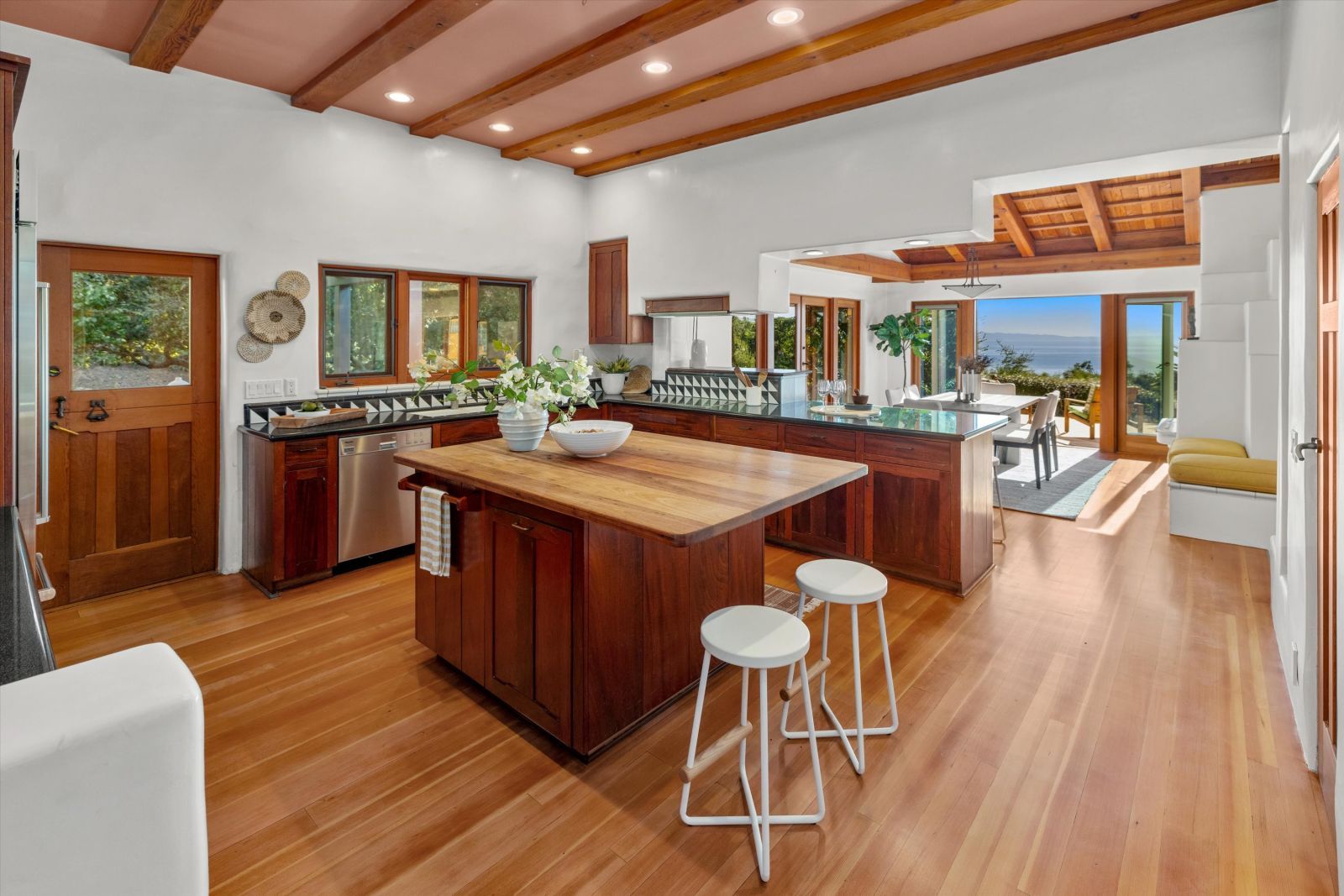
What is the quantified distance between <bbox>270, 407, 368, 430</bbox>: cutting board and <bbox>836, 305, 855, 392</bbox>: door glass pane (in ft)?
22.2

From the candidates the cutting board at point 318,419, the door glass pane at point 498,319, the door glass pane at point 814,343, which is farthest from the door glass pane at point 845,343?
the cutting board at point 318,419

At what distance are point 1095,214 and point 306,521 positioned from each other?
7.77 metres

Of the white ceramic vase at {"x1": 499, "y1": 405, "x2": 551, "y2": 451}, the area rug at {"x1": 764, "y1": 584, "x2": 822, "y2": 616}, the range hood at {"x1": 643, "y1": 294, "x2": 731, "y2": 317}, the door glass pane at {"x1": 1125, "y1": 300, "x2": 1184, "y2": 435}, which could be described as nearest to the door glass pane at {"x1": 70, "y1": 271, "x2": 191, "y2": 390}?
the white ceramic vase at {"x1": 499, "y1": 405, "x2": 551, "y2": 451}

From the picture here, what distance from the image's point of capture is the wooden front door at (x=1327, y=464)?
192 cm

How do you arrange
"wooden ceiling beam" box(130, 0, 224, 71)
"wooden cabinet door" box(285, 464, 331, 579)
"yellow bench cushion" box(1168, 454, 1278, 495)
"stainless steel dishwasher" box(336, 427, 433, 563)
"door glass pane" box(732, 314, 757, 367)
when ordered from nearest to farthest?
"wooden ceiling beam" box(130, 0, 224, 71) < "wooden cabinet door" box(285, 464, 331, 579) < "stainless steel dishwasher" box(336, 427, 433, 563) < "yellow bench cushion" box(1168, 454, 1278, 495) < "door glass pane" box(732, 314, 757, 367)

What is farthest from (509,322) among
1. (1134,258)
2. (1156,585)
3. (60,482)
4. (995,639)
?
(1134,258)

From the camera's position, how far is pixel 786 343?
845 centimetres

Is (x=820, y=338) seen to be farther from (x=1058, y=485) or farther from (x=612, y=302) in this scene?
(x=612, y=302)

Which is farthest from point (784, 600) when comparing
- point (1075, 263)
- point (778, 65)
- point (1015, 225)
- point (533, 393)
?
point (1075, 263)

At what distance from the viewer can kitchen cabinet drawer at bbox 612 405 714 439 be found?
4.93 meters

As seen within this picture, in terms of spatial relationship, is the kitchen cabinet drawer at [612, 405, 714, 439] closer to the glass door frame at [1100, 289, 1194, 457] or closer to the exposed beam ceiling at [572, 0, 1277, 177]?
the exposed beam ceiling at [572, 0, 1277, 177]

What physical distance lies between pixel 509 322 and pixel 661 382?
1.39 meters

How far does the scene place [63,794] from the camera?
15.7 inches

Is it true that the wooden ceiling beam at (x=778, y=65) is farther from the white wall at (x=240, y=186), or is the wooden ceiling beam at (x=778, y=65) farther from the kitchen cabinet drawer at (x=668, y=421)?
the kitchen cabinet drawer at (x=668, y=421)
